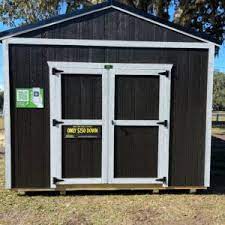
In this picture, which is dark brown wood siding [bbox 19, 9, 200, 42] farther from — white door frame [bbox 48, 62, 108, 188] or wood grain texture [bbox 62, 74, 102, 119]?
wood grain texture [bbox 62, 74, 102, 119]

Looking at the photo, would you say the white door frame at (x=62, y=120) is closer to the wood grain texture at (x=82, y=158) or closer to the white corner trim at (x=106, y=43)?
the wood grain texture at (x=82, y=158)

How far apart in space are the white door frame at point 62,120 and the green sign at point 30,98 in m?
0.19

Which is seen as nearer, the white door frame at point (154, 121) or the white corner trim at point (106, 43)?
the white corner trim at point (106, 43)

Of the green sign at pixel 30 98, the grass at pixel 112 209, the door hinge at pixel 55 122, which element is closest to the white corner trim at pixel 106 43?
the green sign at pixel 30 98

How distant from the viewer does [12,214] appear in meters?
5.06

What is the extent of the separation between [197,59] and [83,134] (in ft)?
7.80

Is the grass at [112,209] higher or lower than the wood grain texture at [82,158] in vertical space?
lower

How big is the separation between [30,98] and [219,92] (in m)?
67.0

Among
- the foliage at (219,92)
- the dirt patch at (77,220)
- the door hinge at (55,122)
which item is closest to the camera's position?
the dirt patch at (77,220)

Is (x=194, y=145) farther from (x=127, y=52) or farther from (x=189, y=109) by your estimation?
(x=127, y=52)

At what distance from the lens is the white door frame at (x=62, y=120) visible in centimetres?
575

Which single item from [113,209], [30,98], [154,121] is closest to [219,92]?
[154,121]

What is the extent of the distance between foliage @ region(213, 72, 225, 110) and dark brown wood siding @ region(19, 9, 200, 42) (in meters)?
63.5

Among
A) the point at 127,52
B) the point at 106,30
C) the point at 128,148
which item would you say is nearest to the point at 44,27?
the point at 106,30
